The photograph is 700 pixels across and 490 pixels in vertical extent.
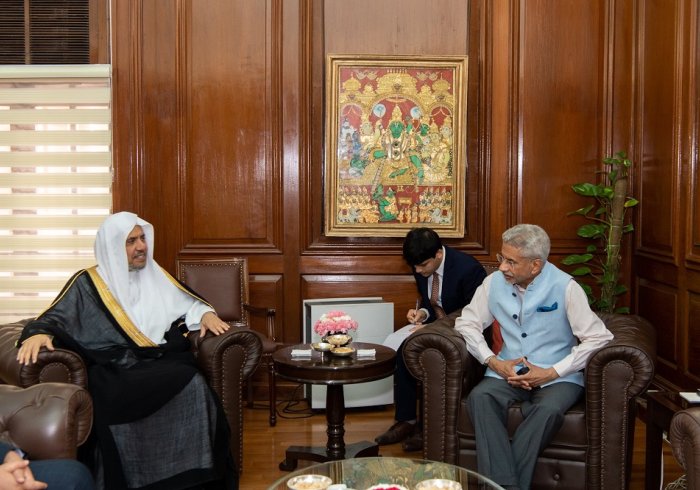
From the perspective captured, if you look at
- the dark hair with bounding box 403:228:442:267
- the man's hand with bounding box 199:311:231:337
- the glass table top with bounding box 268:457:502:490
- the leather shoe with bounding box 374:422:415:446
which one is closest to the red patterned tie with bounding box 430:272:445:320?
the dark hair with bounding box 403:228:442:267

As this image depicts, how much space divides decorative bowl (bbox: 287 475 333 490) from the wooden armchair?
2.49 metres

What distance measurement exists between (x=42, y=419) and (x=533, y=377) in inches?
78.5

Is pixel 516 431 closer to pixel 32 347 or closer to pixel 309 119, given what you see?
pixel 32 347

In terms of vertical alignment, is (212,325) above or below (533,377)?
above

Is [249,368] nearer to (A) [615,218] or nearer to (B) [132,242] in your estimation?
(B) [132,242]

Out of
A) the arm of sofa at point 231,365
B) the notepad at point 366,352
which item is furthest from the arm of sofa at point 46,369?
the notepad at point 366,352

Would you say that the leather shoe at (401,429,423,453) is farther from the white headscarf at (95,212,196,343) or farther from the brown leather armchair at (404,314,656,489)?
the white headscarf at (95,212,196,343)

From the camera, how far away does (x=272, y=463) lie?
3982 millimetres

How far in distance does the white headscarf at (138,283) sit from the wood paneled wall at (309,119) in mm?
1386

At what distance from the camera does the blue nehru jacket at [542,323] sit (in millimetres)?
3426

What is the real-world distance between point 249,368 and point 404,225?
1900 mm

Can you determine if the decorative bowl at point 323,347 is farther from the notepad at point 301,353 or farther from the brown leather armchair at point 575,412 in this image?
the brown leather armchair at point 575,412

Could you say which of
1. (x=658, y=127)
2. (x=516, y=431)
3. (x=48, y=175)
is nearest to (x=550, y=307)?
(x=516, y=431)

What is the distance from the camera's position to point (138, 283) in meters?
3.79
